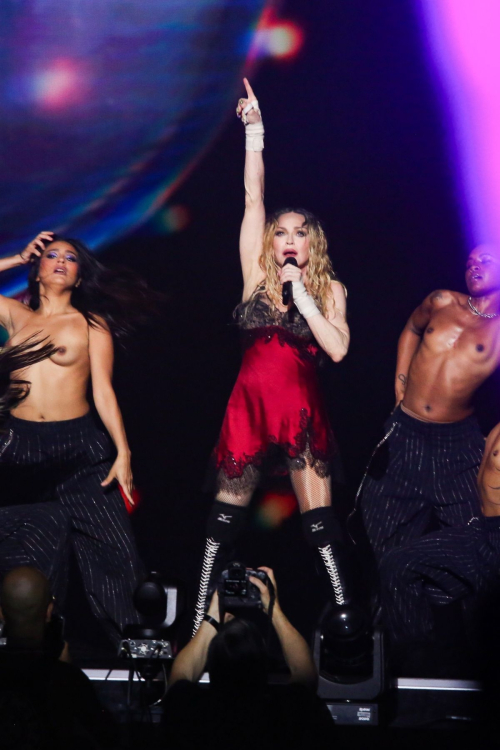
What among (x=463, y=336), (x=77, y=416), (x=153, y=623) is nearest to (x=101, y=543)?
(x=77, y=416)

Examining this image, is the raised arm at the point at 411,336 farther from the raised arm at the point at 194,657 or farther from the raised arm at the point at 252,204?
the raised arm at the point at 194,657

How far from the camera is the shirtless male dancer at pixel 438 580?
440cm

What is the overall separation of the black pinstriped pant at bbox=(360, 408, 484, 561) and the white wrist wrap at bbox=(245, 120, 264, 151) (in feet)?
5.44

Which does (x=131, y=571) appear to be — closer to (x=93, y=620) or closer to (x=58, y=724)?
(x=93, y=620)

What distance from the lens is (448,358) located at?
186 inches

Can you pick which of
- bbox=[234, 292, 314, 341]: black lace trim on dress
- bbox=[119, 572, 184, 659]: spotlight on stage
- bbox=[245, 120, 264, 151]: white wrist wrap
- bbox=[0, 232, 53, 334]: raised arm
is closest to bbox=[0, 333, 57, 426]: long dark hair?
bbox=[0, 232, 53, 334]: raised arm

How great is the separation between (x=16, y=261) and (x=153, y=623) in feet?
7.50

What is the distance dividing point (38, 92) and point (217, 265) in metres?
1.49

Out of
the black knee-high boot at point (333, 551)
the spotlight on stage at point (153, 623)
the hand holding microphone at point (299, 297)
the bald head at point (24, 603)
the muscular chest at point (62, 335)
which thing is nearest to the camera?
the bald head at point (24, 603)

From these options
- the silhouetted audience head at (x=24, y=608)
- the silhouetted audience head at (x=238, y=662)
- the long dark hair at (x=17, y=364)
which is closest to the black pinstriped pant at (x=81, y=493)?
the long dark hair at (x=17, y=364)

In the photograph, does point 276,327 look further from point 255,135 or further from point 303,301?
point 255,135

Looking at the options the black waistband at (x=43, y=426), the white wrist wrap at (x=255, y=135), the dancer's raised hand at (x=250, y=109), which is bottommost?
the black waistband at (x=43, y=426)

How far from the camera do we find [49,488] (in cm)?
484

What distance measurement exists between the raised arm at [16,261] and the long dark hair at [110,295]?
6 cm
